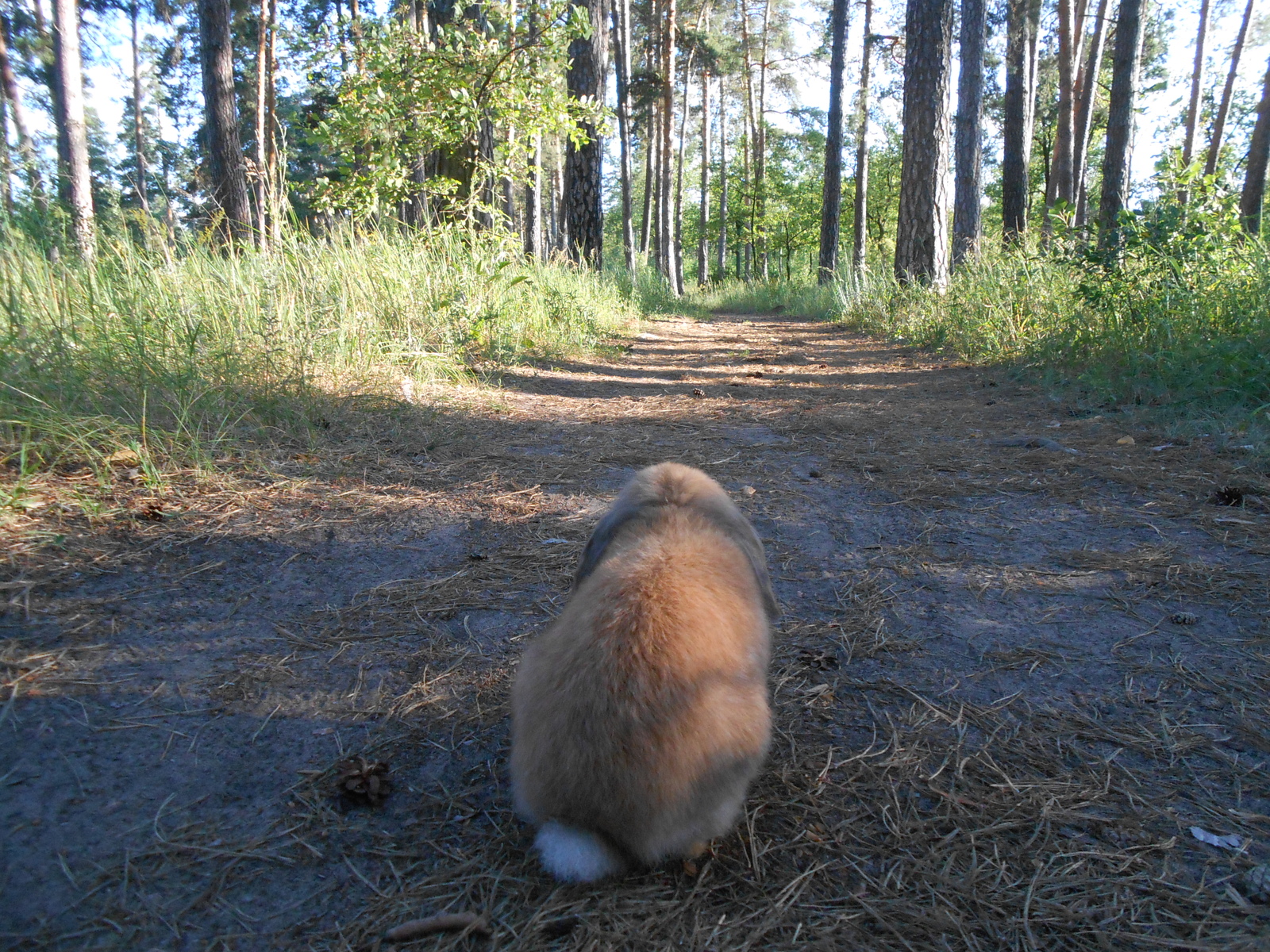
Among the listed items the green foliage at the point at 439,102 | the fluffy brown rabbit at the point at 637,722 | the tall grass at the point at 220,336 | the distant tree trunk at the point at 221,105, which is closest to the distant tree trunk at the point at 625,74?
the distant tree trunk at the point at 221,105

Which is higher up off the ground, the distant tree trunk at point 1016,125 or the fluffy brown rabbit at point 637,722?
the distant tree trunk at point 1016,125

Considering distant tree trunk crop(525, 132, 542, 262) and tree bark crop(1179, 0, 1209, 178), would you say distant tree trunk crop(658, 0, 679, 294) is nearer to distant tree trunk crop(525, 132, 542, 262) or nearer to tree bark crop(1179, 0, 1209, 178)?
distant tree trunk crop(525, 132, 542, 262)

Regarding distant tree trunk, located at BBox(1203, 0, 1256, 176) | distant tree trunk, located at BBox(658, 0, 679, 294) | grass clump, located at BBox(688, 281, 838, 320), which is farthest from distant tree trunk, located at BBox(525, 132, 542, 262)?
distant tree trunk, located at BBox(1203, 0, 1256, 176)

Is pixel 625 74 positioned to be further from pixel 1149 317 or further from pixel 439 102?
pixel 1149 317

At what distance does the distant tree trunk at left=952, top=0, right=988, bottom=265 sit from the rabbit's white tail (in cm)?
1281

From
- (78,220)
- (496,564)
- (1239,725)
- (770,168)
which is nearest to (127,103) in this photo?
(770,168)

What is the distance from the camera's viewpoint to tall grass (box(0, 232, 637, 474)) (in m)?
3.42

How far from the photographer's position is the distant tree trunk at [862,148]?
22875mm

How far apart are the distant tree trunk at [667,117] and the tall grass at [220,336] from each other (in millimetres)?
15403

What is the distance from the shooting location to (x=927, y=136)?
37.9 ft

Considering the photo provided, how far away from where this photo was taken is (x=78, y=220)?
209 inches

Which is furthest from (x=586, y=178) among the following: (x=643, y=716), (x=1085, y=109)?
(x=1085, y=109)

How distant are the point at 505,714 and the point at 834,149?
20348mm

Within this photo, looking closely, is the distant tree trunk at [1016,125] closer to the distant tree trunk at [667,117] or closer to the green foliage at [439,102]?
the green foliage at [439,102]
